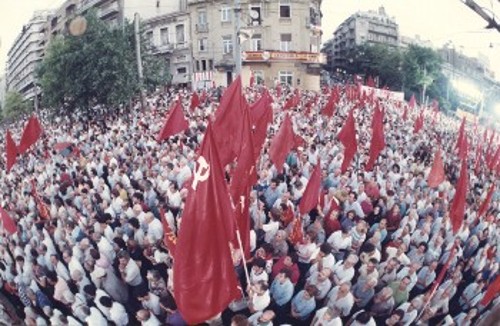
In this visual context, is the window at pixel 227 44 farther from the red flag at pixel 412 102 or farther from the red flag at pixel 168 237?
the red flag at pixel 168 237

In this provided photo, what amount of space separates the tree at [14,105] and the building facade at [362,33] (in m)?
5.72

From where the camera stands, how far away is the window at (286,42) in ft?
32.5

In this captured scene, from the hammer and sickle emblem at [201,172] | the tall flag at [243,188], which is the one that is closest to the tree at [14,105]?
the tall flag at [243,188]

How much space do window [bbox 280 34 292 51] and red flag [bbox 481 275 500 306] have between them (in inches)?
243

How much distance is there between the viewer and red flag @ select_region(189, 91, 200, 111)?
10826mm

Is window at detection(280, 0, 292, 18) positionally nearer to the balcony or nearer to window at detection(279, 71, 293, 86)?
window at detection(279, 71, 293, 86)

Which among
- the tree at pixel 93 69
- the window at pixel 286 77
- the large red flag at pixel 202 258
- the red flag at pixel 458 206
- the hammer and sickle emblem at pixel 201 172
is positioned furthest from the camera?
the window at pixel 286 77

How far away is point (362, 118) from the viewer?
39.8 ft

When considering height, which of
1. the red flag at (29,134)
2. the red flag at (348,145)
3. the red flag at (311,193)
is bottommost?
the red flag at (311,193)

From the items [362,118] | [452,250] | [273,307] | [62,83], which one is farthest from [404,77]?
[273,307]

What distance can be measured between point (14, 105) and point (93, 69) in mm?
1441

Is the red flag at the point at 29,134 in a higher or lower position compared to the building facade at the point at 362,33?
lower

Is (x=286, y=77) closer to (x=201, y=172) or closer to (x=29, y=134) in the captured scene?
(x=29, y=134)

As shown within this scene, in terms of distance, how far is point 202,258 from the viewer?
9.93 feet
